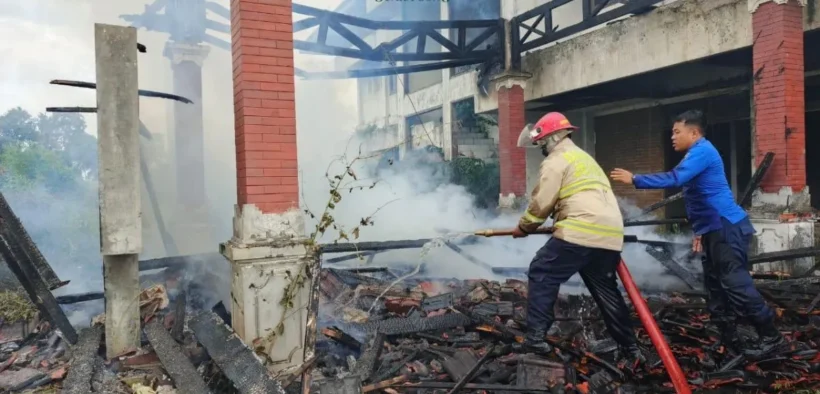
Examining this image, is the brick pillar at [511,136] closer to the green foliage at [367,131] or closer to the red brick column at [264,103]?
the red brick column at [264,103]

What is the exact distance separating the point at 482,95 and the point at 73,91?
1015cm

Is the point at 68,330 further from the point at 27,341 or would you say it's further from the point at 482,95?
the point at 482,95

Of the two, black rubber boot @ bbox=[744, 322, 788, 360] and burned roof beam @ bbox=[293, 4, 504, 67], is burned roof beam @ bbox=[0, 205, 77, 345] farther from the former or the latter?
black rubber boot @ bbox=[744, 322, 788, 360]

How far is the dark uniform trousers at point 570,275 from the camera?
4.21m

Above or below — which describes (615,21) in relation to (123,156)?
above

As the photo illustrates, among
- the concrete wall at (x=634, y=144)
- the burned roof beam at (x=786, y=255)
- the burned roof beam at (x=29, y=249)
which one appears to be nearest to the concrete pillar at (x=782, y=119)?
the burned roof beam at (x=786, y=255)

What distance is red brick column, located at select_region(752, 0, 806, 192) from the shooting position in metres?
7.36

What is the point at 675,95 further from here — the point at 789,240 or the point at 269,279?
the point at 269,279

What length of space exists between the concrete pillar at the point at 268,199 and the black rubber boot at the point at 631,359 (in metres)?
2.73

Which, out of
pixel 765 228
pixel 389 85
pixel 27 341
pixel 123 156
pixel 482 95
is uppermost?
pixel 389 85

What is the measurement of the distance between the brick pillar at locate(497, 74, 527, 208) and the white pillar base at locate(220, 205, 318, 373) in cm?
828

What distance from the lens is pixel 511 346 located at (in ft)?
15.3

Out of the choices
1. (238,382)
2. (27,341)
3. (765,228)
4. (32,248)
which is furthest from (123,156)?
(765,228)

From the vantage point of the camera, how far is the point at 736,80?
10766 mm
